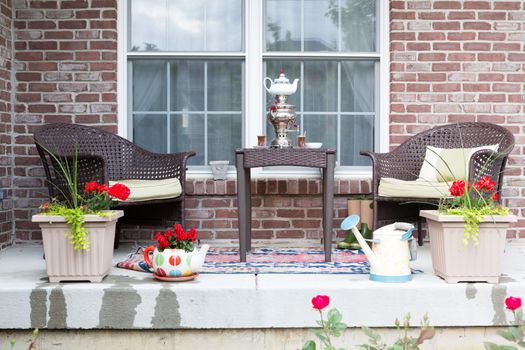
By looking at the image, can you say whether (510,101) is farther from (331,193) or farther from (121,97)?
(121,97)

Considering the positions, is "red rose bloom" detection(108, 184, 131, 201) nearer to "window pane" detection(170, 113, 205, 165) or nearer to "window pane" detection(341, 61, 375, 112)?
"window pane" detection(170, 113, 205, 165)

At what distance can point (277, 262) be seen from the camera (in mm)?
3572

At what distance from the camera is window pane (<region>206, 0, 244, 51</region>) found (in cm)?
465

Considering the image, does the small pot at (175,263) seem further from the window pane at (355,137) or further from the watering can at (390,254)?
the window pane at (355,137)

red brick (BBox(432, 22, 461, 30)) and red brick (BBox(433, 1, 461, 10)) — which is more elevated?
red brick (BBox(433, 1, 461, 10))

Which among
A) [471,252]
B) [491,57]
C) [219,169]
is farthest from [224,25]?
[471,252]

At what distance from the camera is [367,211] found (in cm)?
426

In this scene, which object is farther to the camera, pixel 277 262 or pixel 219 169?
pixel 219 169

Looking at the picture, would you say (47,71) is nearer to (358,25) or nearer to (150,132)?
(150,132)

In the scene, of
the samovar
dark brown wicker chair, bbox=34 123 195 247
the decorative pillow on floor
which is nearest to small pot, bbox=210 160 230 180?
dark brown wicker chair, bbox=34 123 195 247

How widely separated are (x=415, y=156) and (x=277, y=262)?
132 cm

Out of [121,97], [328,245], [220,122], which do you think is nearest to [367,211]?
[328,245]

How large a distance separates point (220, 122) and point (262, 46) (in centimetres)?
59

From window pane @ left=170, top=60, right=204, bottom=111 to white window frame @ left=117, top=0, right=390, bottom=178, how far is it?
8cm
